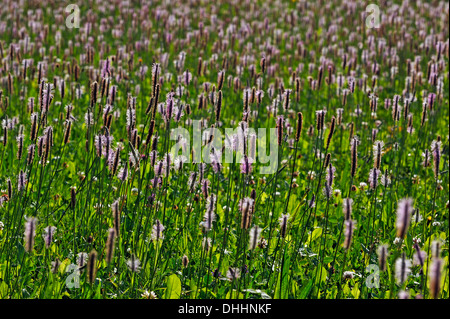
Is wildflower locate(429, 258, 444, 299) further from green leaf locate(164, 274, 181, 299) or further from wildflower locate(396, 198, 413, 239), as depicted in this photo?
green leaf locate(164, 274, 181, 299)

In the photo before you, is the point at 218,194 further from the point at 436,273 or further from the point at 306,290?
the point at 436,273

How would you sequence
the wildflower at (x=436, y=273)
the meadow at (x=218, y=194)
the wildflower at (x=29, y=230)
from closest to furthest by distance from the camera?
the wildflower at (x=436, y=273), the wildflower at (x=29, y=230), the meadow at (x=218, y=194)

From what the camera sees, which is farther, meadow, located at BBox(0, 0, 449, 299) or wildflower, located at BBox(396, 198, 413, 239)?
meadow, located at BBox(0, 0, 449, 299)

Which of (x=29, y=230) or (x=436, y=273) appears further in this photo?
(x=29, y=230)

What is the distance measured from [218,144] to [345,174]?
1297 mm

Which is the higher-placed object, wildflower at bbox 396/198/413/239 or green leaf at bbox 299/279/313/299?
wildflower at bbox 396/198/413/239

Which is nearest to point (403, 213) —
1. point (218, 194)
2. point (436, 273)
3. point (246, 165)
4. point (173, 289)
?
point (436, 273)

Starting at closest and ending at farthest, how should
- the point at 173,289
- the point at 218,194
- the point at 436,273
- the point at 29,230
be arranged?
the point at 436,273, the point at 29,230, the point at 173,289, the point at 218,194

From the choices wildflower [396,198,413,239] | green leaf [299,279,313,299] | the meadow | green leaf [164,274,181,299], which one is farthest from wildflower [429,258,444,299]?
green leaf [164,274,181,299]

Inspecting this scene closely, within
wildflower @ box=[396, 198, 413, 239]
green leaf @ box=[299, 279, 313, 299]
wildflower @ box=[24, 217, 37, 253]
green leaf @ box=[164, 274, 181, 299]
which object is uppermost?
wildflower @ box=[396, 198, 413, 239]

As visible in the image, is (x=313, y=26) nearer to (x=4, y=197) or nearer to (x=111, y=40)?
(x=111, y=40)

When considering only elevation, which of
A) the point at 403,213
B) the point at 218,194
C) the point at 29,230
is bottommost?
the point at 218,194

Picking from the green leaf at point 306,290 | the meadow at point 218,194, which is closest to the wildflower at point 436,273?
the meadow at point 218,194

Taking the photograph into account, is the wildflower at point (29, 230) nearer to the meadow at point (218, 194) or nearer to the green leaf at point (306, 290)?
the meadow at point (218, 194)
